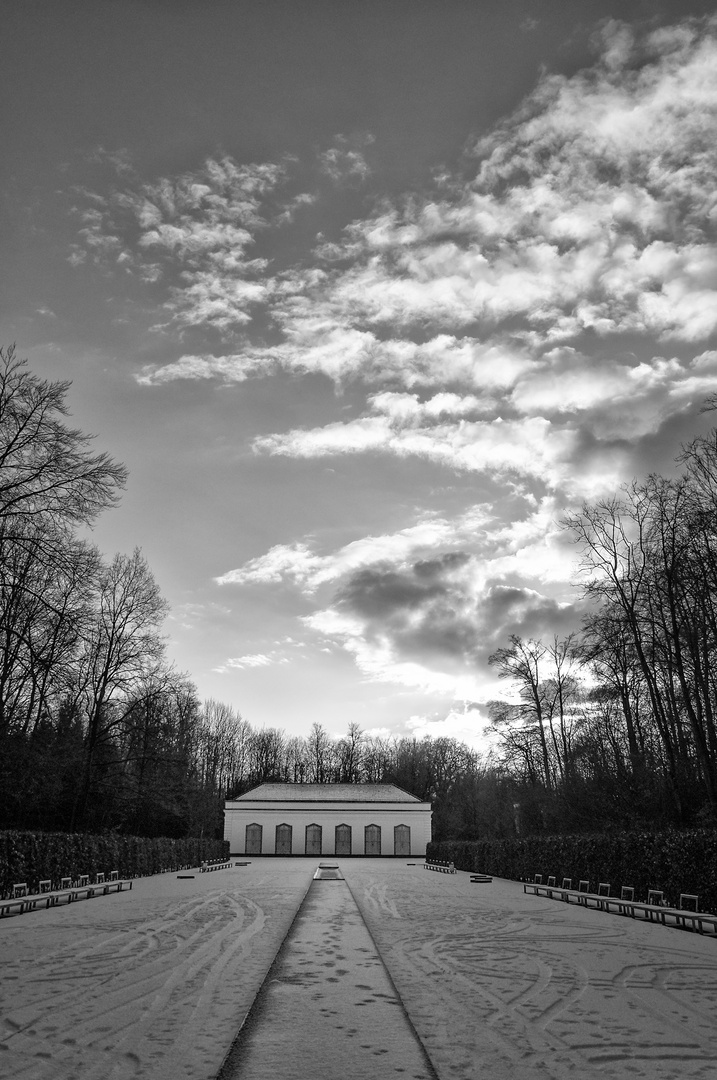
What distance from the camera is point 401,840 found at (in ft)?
176

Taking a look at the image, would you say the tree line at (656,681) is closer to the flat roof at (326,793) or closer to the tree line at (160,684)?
the tree line at (160,684)

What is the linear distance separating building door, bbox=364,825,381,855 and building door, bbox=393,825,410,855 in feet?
3.97

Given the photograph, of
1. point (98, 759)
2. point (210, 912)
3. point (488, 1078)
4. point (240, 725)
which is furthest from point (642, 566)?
point (240, 725)

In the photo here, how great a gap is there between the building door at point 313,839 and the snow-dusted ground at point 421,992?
4193cm

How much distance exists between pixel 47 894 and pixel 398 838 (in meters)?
42.3

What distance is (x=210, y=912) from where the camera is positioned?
14461 millimetres

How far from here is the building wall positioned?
53.4 metres

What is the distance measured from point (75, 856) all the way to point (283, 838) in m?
36.3

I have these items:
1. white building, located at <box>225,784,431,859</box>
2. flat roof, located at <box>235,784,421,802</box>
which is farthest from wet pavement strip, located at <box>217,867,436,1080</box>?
flat roof, located at <box>235,784,421,802</box>

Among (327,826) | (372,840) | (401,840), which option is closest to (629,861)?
(401,840)

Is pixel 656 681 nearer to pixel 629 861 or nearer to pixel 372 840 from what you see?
pixel 629 861

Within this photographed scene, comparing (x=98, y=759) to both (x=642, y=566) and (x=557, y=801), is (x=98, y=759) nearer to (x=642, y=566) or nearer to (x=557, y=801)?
(x=557, y=801)

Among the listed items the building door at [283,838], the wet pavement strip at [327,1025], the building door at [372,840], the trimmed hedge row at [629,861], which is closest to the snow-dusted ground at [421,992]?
the wet pavement strip at [327,1025]

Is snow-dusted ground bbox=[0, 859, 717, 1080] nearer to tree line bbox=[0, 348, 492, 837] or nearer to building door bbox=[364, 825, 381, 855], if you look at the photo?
tree line bbox=[0, 348, 492, 837]
